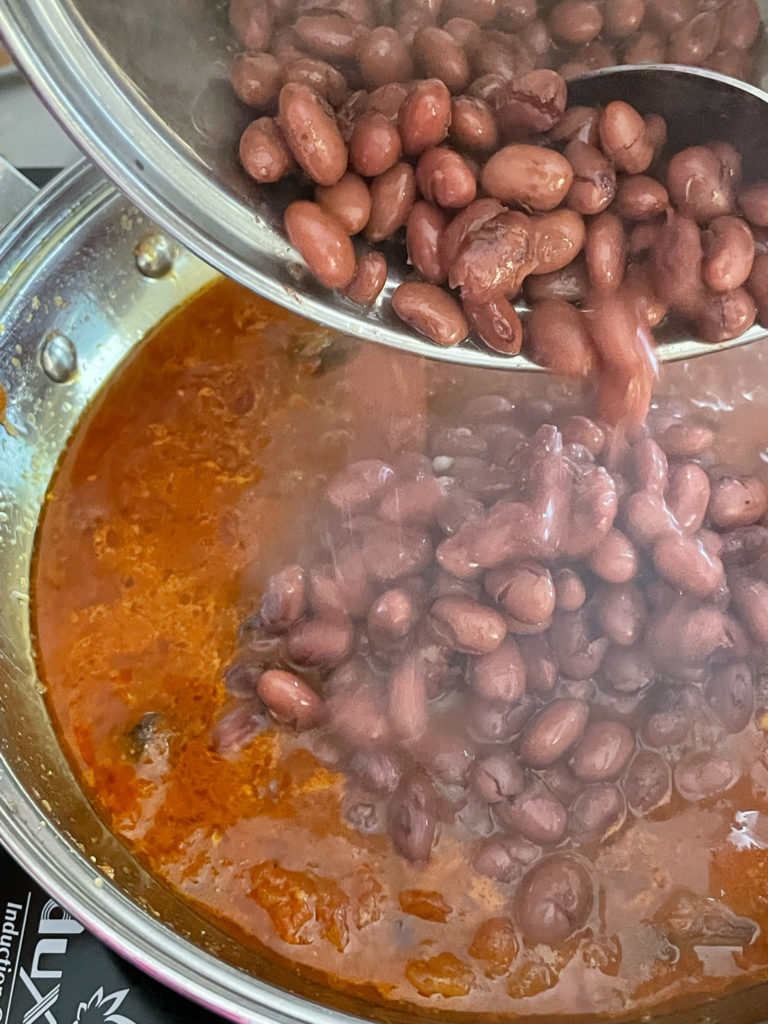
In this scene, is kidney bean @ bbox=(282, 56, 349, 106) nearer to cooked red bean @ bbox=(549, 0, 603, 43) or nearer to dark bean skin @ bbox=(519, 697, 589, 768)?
cooked red bean @ bbox=(549, 0, 603, 43)

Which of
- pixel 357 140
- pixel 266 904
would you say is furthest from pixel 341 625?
pixel 357 140

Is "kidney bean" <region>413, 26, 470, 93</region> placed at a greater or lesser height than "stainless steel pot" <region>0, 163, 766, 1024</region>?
greater

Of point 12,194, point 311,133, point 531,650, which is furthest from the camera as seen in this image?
point 12,194

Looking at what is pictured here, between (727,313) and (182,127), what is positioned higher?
(182,127)

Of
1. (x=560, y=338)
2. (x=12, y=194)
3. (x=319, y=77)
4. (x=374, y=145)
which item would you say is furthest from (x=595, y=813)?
(x=12, y=194)

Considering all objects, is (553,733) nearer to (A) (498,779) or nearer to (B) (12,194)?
(A) (498,779)

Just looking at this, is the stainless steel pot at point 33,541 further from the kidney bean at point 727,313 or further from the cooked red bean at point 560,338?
the kidney bean at point 727,313

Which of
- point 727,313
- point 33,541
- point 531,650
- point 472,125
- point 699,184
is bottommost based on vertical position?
point 531,650

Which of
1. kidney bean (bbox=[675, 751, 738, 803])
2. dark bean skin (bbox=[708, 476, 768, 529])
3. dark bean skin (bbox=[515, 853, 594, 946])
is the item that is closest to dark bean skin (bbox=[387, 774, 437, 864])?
dark bean skin (bbox=[515, 853, 594, 946])
